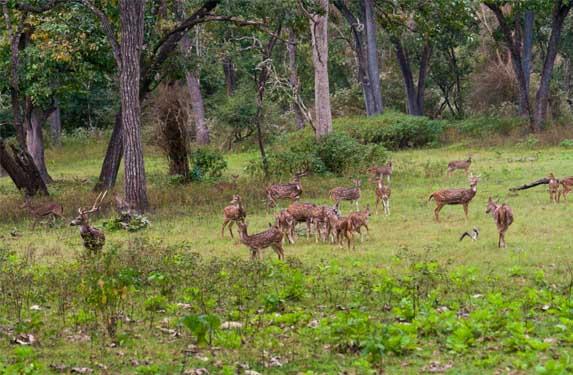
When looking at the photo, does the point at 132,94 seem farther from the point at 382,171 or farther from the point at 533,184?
the point at 533,184

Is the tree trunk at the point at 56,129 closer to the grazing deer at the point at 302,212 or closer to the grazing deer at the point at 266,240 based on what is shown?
the grazing deer at the point at 302,212

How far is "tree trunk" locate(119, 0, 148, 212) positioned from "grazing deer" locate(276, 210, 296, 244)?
535 cm

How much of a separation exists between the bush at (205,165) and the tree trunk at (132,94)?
583 centimetres

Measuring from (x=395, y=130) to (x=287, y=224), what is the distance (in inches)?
851

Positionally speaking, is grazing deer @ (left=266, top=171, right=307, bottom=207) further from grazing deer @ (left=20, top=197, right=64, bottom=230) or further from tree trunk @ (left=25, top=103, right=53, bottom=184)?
tree trunk @ (left=25, top=103, right=53, bottom=184)

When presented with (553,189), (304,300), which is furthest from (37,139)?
(304,300)

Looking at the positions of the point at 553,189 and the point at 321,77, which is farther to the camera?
the point at 321,77

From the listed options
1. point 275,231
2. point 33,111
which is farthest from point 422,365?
point 33,111

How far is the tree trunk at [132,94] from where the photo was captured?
2047 cm

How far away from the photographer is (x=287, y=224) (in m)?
16.2

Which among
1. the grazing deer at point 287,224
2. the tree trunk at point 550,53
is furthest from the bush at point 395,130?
the grazing deer at point 287,224

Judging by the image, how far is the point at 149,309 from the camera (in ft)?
36.4

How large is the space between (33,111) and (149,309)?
23207 millimetres

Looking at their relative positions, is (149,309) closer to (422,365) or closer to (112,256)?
(112,256)
